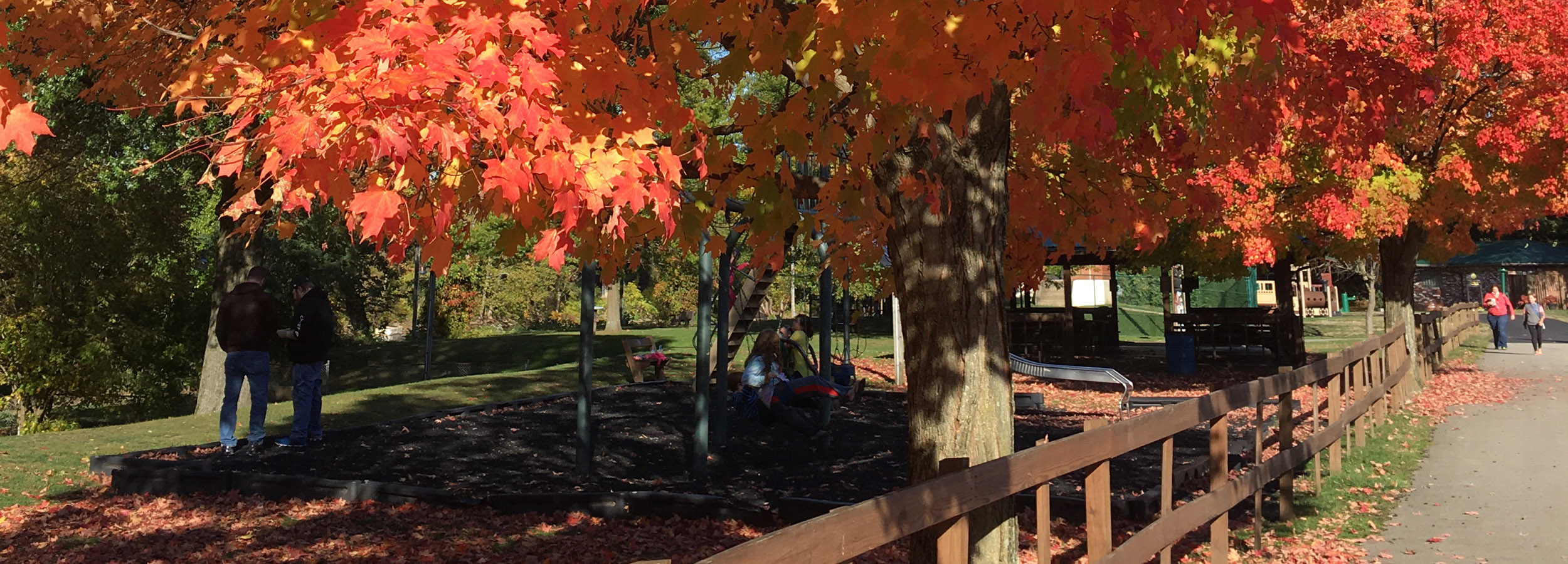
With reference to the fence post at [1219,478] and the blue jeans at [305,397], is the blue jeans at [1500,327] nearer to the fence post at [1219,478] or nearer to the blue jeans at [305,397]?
the fence post at [1219,478]

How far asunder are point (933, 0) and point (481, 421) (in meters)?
9.49

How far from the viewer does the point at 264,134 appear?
375 cm

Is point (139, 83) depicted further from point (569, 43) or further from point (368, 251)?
point (368, 251)

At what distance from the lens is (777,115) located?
18.2 feet

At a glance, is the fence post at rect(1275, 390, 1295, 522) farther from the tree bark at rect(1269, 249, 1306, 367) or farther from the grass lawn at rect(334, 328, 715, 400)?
the grass lawn at rect(334, 328, 715, 400)

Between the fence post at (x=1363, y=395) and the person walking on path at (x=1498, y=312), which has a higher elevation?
the person walking on path at (x=1498, y=312)

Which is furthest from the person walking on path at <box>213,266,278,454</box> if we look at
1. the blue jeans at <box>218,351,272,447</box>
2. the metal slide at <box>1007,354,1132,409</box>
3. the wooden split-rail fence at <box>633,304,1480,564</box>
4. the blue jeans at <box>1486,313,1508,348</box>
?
the blue jeans at <box>1486,313,1508,348</box>

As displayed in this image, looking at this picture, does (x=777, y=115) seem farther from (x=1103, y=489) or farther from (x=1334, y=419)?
(x=1334, y=419)

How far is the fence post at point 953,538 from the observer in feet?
12.0

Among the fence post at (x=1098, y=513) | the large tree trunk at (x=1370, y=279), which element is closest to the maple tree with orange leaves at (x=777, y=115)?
the fence post at (x=1098, y=513)

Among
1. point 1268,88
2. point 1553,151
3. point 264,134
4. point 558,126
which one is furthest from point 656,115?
point 1553,151

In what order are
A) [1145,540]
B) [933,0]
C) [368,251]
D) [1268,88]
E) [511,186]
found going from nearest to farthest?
[511,186] < [933,0] < [1145,540] < [1268,88] < [368,251]

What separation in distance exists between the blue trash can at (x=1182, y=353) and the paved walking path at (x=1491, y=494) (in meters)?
7.27

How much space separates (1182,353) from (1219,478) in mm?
16925
